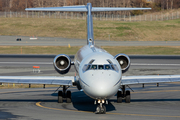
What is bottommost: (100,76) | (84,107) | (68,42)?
(68,42)

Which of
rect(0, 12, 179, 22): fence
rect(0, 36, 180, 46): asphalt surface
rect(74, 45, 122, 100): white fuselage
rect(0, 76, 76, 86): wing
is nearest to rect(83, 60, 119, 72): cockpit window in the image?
rect(74, 45, 122, 100): white fuselage

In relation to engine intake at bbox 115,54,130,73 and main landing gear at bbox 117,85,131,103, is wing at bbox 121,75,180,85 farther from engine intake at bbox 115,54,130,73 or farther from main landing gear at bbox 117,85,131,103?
engine intake at bbox 115,54,130,73

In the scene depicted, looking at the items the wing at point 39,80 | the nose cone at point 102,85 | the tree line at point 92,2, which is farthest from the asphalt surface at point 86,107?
the tree line at point 92,2

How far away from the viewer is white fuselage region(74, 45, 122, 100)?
1484 cm

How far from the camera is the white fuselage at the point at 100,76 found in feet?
48.7

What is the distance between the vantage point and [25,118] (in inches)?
598

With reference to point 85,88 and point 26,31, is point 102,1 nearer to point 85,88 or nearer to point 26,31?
point 26,31

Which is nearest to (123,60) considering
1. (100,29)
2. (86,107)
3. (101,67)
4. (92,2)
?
(86,107)

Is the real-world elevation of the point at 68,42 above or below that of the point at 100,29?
below

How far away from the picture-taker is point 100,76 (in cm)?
1519

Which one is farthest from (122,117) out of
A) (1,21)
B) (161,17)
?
(161,17)

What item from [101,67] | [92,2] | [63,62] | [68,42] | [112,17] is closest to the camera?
[101,67]

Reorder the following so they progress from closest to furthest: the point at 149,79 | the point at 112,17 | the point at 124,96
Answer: the point at 149,79 < the point at 124,96 < the point at 112,17

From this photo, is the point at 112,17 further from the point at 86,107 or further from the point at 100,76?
the point at 100,76
